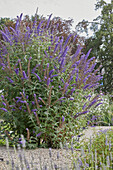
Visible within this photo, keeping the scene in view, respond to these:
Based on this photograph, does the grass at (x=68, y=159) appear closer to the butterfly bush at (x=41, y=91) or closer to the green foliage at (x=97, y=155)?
the green foliage at (x=97, y=155)

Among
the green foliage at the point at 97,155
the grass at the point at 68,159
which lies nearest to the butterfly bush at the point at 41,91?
the grass at the point at 68,159

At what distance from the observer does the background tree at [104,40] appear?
1527cm

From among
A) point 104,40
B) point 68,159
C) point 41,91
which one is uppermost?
point 104,40

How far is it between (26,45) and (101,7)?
13842 millimetres

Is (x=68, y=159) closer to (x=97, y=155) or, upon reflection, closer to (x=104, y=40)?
(x=97, y=155)

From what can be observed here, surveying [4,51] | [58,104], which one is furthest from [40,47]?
[58,104]

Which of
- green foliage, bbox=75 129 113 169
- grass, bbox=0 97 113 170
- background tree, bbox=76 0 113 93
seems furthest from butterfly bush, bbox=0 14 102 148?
background tree, bbox=76 0 113 93

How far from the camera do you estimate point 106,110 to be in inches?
312

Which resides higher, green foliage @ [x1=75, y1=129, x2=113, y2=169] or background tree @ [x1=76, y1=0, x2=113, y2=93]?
background tree @ [x1=76, y1=0, x2=113, y2=93]

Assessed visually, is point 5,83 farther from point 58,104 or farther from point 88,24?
point 88,24

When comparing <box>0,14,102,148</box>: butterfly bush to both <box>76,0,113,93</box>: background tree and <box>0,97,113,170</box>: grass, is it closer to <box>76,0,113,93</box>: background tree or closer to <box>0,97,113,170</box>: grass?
<box>0,97,113,170</box>: grass

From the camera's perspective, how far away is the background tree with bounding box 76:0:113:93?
15.3m

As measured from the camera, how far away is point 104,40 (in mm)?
16000

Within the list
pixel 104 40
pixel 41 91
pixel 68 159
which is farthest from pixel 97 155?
pixel 104 40
